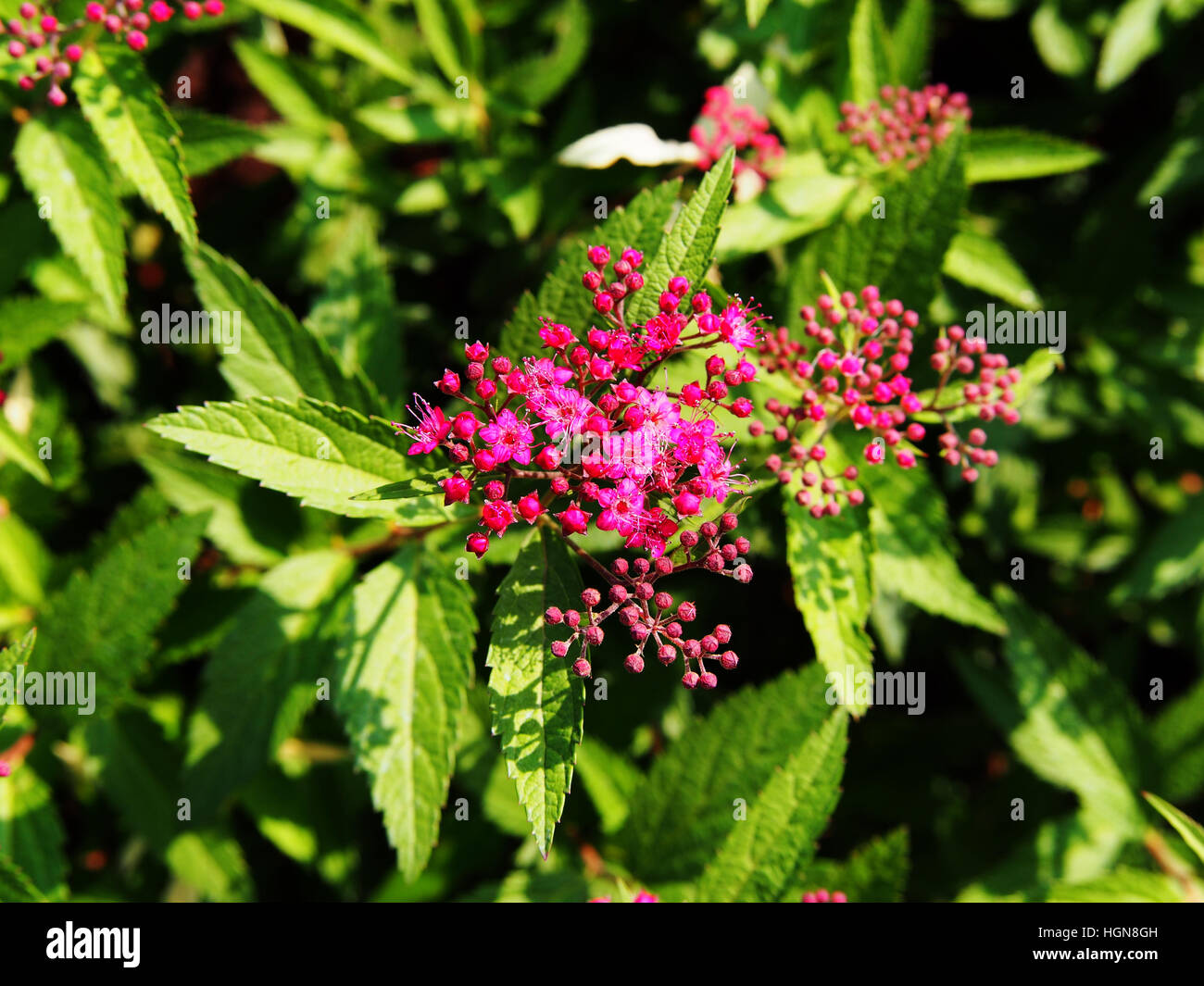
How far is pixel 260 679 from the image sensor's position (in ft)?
10.7

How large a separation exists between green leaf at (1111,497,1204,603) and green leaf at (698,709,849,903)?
1902 mm

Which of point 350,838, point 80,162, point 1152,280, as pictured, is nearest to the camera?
point 80,162

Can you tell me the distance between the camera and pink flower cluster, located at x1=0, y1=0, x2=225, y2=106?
2.88 m

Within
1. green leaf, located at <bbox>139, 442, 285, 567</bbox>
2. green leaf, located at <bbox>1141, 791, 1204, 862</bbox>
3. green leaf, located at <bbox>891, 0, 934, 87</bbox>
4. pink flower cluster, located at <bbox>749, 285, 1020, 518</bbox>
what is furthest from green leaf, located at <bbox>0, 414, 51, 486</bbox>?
green leaf, located at <bbox>1141, 791, 1204, 862</bbox>

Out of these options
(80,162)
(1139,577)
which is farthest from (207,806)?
(1139,577)

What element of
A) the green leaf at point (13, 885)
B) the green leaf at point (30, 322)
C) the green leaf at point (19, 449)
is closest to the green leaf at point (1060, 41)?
the green leaf at point (30, 322)

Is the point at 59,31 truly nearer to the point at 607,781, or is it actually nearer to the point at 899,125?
the point at 899,125

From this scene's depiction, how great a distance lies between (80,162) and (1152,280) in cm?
452

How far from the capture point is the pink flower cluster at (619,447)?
2.24 m

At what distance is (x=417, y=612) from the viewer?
2875 millimetres

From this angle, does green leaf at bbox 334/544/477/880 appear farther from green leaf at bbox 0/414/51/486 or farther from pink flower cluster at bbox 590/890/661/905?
green leaf at bbox 0/414/51/486

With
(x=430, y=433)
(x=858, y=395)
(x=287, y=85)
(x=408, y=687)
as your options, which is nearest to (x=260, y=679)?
(x=408, y=687)

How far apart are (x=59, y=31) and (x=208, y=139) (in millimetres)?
670

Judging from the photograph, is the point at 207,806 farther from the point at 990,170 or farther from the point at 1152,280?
the point at 1152,280
